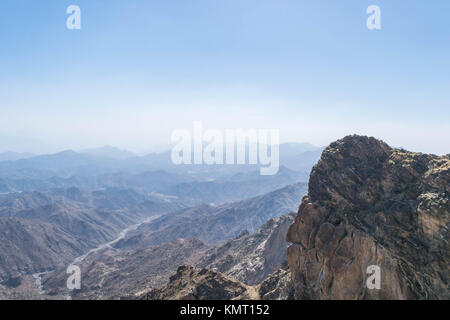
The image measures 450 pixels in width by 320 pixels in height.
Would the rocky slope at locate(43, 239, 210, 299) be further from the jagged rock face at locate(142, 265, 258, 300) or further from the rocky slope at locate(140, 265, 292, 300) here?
the rocky slope at locate(140, 265, 292, 300)

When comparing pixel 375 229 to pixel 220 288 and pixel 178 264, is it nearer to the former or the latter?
pixel 220 288

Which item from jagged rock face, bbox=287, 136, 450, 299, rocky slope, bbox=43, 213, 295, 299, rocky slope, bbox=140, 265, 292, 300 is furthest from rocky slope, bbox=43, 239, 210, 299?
jagged rock face, bbox=287, 136, 450, 299

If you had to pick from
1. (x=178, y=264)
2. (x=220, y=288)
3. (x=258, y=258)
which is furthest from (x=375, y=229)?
(x=178, y=264)

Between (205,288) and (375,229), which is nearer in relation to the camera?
(375,229)
